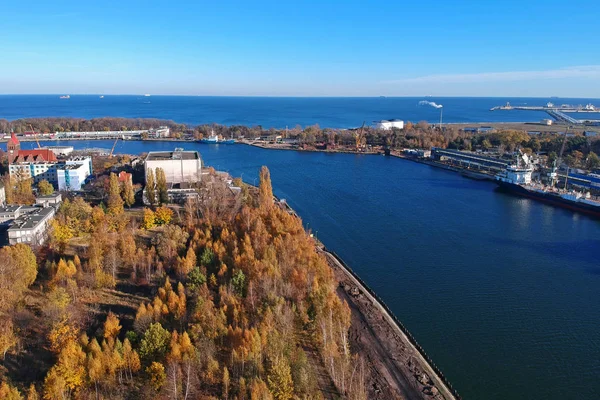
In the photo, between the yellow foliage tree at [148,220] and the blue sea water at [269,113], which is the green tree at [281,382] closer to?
the yellow foliage tree at [148,220]

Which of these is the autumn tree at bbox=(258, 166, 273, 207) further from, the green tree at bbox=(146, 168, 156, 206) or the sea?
the green tree at bbox=(146, 168, 156, 206)

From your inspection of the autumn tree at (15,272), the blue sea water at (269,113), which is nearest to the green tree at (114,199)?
the autumn tree at (15,272)

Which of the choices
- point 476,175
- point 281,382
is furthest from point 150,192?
point 476,175

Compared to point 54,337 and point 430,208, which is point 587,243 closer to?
point 430,208

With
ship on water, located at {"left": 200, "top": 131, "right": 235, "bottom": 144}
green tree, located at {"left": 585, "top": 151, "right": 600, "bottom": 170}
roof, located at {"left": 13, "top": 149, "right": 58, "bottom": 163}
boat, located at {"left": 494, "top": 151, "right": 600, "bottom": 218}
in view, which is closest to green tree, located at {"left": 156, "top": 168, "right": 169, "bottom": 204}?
roof, located at {"left": 13, "top": 149, "right": 58, "bottom": 163}

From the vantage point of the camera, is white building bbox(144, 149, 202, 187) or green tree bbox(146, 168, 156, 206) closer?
green tree bbox(146, 168, 156, 206)

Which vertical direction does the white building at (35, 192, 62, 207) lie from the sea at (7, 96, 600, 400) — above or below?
above
